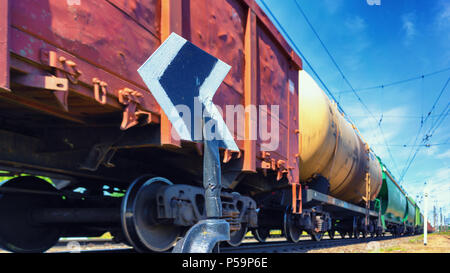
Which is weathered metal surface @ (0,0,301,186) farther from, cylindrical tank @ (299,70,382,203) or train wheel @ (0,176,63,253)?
cylindrical tank @ (299,70,382,203)

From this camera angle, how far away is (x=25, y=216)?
4582 millimetres

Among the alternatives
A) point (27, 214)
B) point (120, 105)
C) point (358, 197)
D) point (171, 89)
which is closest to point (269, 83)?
point (120, 105)

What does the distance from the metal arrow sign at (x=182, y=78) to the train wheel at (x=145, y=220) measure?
1.93m

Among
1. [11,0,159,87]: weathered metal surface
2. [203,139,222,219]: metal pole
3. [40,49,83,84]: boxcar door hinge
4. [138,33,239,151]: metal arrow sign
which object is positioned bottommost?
[203,139,222,219]: metal pole

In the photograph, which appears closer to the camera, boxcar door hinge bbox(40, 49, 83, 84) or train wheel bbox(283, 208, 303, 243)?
boxcar door hinge bbox(40, 49, 83, 84)

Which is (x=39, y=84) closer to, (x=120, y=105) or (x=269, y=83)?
(x=120, y=105)

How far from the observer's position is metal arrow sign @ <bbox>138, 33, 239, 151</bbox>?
200 cm

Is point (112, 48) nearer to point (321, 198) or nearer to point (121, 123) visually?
point (121, 123)

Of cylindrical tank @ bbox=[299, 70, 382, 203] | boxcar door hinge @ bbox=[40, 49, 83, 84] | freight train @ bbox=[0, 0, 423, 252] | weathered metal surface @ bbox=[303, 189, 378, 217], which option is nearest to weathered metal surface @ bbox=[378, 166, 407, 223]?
cylindrical tank @ bbox=[299, 70, 382, 203]

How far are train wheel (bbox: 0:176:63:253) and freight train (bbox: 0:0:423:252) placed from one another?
0.01 meters

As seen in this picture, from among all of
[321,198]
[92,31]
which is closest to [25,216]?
[92,31]
